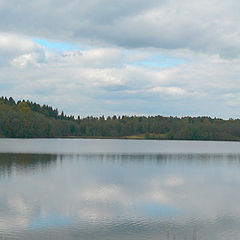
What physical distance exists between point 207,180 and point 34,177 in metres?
18.5

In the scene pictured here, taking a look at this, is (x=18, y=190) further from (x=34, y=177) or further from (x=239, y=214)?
(x=239, y=214)

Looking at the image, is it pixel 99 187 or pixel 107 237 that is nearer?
pixel 107 237

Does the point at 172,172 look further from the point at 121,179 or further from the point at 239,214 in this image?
the point at 239,214

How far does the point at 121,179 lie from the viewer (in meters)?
41.0

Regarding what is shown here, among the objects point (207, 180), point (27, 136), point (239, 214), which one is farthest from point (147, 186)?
point (27, 136)

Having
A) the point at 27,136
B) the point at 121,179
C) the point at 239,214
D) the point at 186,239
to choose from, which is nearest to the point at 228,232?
the point at 186,239

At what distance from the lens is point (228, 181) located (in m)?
42.4

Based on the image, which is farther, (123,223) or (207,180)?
(207,180)

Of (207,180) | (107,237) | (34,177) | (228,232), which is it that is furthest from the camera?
(207,180)

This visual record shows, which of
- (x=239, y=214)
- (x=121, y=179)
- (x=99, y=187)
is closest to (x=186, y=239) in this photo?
(x=239, y=214)

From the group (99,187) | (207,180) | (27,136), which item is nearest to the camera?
(99,187)

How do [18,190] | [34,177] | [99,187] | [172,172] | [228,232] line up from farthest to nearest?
[172,172] < [34,177] < [99,187] < [18,190] < [228,232]

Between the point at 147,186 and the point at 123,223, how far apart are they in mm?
14588

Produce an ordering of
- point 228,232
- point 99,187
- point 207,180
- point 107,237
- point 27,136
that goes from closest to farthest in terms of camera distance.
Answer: point 107,237, point 228,232, point 99,187, point 207,180, point 27,136
